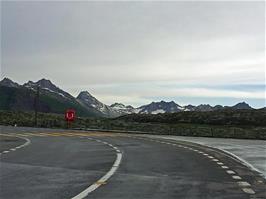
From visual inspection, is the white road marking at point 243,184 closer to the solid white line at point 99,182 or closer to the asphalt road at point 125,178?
the asphalt road at point 125,178

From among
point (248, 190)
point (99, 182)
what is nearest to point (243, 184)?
point (248, 190)

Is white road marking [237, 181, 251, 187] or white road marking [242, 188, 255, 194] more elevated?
white road marking [237, 181, 251, 187]

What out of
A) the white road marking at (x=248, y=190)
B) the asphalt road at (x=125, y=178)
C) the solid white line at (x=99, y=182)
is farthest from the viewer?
the white road marking at (x=248, y=190)

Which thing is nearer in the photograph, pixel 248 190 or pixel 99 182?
pixel 248 190

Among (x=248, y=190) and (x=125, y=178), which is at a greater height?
(x=125, y=178)

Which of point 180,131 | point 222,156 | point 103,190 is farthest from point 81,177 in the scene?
point 180,131

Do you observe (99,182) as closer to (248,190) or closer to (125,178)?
(125,178)

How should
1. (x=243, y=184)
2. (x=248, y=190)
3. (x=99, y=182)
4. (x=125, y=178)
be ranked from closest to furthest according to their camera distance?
(x=248, y=190)
(x=243, y=184)
(x=99, y=182)
(x=125, y=178)

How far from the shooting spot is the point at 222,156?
24109 mm

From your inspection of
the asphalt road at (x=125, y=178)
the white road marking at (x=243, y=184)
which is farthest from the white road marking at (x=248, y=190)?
the white road marking at (x=243, y=184)

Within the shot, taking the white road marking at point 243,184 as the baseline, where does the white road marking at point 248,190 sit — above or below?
below

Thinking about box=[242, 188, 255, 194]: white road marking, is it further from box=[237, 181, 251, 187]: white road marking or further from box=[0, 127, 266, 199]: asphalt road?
box=[237, 181, 251, 187]: white road marking

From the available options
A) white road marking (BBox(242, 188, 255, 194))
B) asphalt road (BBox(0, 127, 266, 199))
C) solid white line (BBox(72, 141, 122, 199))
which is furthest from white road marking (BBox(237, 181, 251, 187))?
solid white line (BBox(72, 141, 122, 199))

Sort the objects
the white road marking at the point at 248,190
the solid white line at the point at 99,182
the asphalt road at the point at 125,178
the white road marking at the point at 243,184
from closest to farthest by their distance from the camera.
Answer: the solid white line at the point at 99,182, the asphalt road at the point at 125,178, the white road marking at the point at 248,190, the white road marking at the point at 243,184
